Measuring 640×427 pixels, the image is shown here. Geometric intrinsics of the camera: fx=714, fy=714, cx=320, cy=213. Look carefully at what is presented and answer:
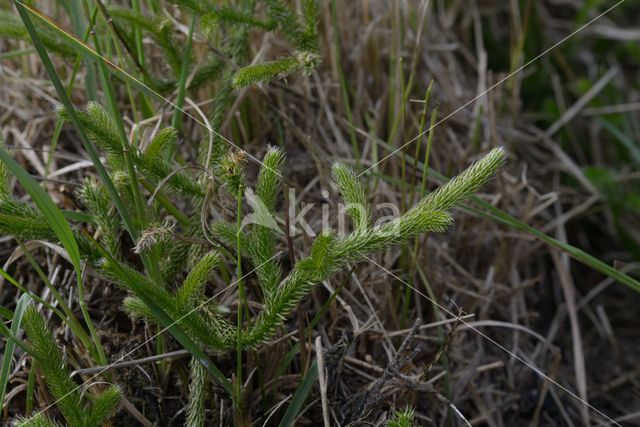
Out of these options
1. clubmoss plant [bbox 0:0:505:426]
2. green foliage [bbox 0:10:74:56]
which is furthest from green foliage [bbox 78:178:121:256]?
green foliage [bbox 0:10:74:56]

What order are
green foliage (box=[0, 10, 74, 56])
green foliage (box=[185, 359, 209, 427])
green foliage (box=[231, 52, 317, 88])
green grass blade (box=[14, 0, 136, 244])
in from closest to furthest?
green grass blade (box=[14, 0, 136, 244]) < green foliage (box=[185, 359, 209, 427]) < green foliage (box=[231, 52, 317, 88]) < green foliage (box=[0, 10, 74, 56])

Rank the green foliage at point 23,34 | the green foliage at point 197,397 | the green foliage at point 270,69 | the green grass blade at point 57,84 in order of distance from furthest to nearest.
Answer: the green foliage at point 23,34 < the green foliage at point 270,69 < the green foliage at point 197,397 < the green grass blade at point 57,84

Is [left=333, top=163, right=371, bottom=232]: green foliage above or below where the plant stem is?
above

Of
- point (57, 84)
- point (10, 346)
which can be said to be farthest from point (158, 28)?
point (10, 346)

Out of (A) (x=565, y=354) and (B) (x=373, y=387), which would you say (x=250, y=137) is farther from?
(A) (x=565, y=354)

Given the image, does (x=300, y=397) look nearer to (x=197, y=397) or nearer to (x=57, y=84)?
(x=197, y=397)

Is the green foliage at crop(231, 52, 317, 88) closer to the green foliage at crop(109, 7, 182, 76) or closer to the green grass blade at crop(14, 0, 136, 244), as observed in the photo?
the green foliage at crop(109, 7, 182, 76)

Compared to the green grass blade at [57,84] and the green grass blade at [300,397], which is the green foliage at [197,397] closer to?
the green grass blade at [300,397]

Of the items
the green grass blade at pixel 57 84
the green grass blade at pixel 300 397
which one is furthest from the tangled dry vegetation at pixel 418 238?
the green grass blade at pixel 57 84
